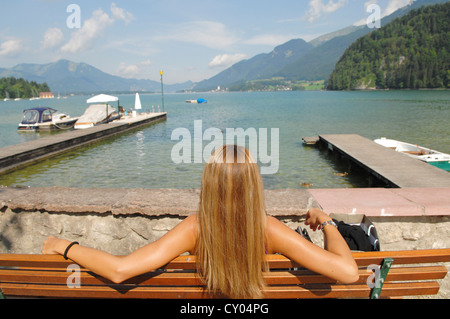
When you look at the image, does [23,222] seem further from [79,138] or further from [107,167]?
[79,138]

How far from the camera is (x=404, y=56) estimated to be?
145000 millimetres

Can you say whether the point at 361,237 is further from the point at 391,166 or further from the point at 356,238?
the point at 391,166

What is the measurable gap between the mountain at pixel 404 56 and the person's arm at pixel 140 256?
145 meters

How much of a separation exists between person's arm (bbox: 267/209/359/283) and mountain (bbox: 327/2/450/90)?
14449 centimetres

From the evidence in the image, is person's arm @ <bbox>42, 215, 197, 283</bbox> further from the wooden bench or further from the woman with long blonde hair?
the wooden bench

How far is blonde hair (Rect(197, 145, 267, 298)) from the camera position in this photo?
1603 mm

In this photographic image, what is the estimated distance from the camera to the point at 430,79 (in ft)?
405

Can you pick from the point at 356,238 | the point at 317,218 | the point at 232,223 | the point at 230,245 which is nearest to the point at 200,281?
the point at 230,245

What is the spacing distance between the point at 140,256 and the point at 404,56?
17166cm

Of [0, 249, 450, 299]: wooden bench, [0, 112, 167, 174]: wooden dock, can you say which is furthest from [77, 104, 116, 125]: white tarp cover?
[0, 249, 450, 299]: wooden bench

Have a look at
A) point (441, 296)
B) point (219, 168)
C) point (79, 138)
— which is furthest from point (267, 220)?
point (79, 138)

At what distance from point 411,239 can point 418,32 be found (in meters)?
181

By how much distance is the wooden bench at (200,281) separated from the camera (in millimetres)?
1859

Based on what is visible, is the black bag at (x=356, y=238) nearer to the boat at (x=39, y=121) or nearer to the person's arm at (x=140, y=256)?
the person's arm at (x=140, y=256)
